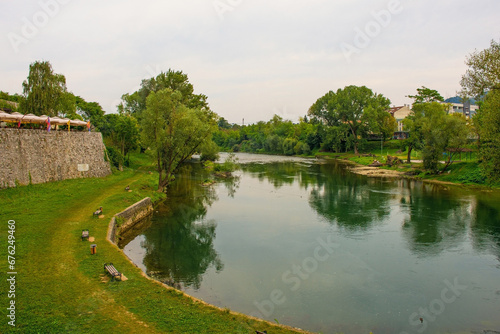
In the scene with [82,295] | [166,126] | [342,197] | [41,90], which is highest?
[41,90]

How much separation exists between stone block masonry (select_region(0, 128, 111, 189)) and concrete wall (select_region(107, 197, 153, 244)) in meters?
7.15

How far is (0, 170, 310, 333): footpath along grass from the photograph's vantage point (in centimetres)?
798

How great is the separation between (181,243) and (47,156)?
13183 millimetres

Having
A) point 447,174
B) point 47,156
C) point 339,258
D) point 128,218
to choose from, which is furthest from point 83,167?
point 447,174

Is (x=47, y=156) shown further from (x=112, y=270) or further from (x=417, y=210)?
(x=417, y=210)

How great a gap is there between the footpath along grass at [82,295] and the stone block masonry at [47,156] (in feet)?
19.2

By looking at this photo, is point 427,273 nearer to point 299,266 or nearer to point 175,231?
point 299,266

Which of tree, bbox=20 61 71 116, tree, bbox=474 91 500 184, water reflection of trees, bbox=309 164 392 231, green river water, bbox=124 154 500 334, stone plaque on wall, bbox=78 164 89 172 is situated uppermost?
tree, bbox=20 61 71 116

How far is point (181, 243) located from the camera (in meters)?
18.0


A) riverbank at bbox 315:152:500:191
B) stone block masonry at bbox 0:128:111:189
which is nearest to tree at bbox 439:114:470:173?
riverbank at bbox 315:152:500:191

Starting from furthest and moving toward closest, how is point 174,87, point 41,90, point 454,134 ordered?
point 174,87, point 454,134, point 41,90

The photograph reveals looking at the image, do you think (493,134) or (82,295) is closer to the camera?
(82,295)

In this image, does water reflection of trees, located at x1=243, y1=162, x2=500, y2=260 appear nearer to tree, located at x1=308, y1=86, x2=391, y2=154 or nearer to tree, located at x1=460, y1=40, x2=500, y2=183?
tree, located at x1=460, y1=40, x2=500, y2=183

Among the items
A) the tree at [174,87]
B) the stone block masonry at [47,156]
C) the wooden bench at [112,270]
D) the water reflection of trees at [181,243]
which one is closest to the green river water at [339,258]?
the water reflection of trees at [181,243]
